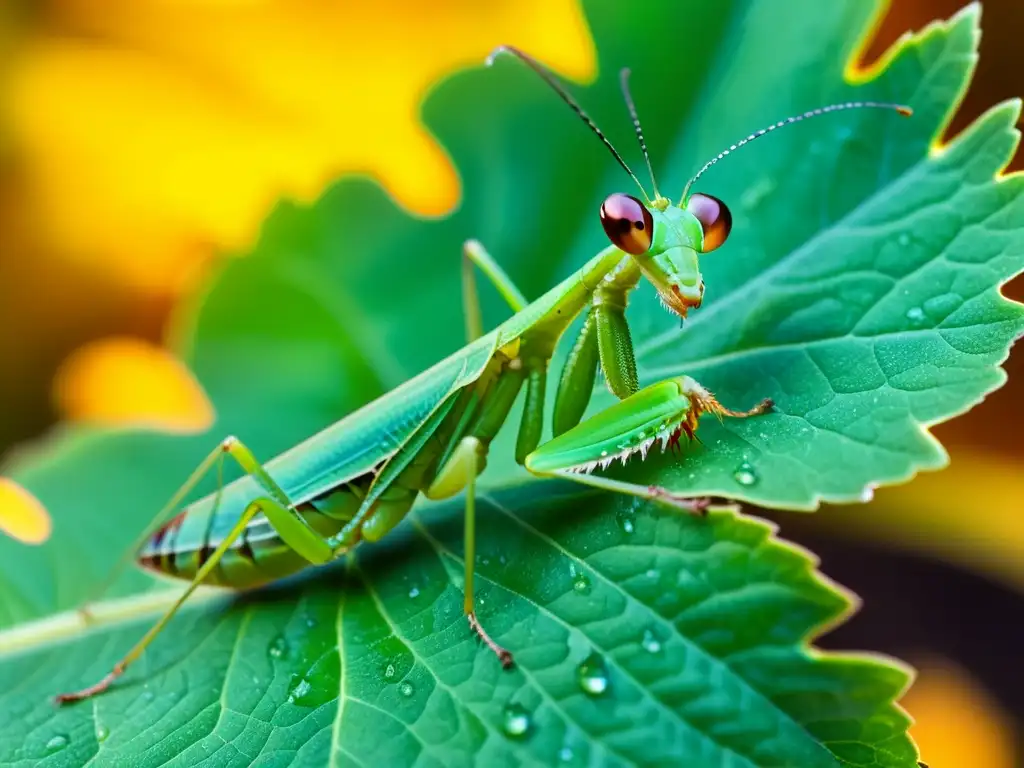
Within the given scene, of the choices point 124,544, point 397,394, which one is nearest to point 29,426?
point 124,544

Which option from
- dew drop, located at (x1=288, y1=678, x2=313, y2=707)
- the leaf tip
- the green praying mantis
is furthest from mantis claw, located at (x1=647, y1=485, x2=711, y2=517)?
the leaf tip

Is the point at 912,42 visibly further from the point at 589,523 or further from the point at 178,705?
the point at 178,705

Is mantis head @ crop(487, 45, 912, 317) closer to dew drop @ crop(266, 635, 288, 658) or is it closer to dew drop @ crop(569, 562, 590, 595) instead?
dew drop @ crop(569, 562, 590, 595)

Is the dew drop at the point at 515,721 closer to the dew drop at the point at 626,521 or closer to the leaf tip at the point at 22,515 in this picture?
the dew drop at the point at 626,521

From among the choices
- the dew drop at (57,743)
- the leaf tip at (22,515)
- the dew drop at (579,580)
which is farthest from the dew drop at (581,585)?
the leaf tip at (22,515)

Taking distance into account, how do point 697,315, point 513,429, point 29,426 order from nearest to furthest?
point 697,315
point 513,429
point 29,426

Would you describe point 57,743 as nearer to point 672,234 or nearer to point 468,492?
point 468,492
